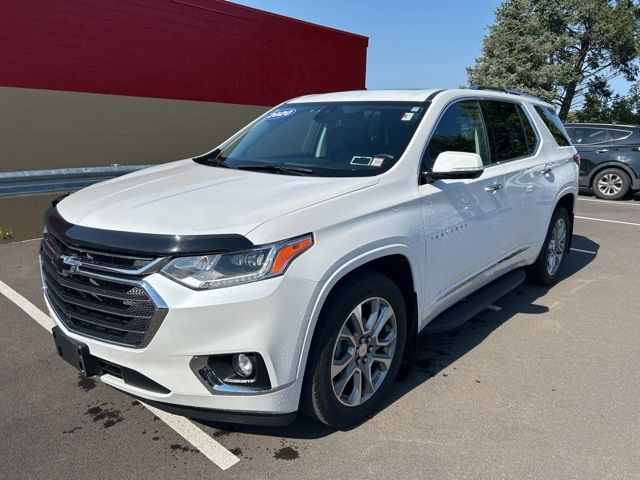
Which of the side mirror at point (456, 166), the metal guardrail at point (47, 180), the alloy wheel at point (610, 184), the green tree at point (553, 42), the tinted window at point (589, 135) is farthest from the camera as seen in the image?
the green tree at point (553, 42)

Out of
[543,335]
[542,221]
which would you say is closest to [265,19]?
[542,221]

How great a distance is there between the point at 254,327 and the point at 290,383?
1.16 ft

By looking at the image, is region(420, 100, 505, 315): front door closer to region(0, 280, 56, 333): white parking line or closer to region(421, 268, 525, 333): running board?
region(421, 268, 525, 333): running board

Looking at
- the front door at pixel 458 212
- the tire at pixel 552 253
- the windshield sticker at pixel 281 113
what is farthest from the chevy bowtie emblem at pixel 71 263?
the tire at pixel 552 253

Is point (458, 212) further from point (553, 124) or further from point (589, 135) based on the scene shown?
point (589, 135)

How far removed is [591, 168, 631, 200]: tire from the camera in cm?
1177

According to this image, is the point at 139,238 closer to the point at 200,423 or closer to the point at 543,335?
the point at 200,423

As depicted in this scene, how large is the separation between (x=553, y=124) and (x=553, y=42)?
21.6m

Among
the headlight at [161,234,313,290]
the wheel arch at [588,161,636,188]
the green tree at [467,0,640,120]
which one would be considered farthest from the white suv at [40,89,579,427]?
the green tree at [467,0,640,120]

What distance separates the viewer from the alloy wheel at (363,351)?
8.84 feet

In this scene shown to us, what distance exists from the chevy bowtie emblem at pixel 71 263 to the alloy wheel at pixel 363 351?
1316 mm

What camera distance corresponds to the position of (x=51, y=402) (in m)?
3.05

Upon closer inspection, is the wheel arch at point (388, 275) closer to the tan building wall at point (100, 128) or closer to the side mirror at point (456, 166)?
the side mirror at point (456, 166)

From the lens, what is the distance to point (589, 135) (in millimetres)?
12234
